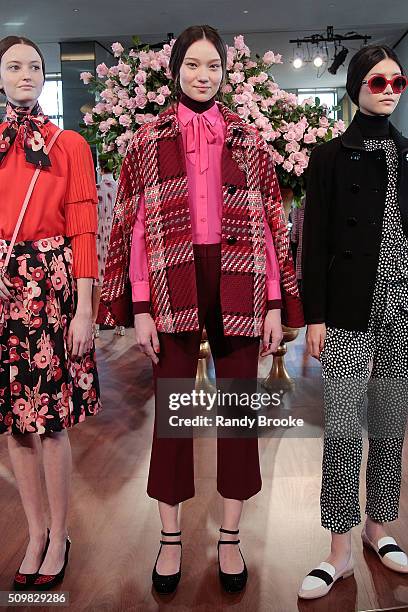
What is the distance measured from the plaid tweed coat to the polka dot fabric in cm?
29

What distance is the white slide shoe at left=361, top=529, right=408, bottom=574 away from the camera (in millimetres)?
2088

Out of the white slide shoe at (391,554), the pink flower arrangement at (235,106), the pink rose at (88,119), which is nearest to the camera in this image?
the white slide shoe at (391,554)

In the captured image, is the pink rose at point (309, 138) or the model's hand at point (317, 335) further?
the pink rose at point (309, 138)

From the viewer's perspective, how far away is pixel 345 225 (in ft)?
6.32

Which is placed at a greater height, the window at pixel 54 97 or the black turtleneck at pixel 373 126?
the window at pixel 54 97

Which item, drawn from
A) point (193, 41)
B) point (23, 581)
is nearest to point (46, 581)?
point (23, 581)

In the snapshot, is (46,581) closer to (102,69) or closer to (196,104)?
(196,104)

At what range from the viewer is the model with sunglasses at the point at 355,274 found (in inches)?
74.8

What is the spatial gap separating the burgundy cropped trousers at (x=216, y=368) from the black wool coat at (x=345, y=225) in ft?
0.83

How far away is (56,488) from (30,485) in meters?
0.08

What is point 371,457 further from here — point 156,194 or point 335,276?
point 156,194

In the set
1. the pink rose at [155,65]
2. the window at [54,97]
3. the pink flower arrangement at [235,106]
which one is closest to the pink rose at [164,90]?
the pink flower arrangement at [235,106]

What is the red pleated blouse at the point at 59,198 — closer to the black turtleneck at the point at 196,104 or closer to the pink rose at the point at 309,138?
the black turtleneck at the point at 196,104

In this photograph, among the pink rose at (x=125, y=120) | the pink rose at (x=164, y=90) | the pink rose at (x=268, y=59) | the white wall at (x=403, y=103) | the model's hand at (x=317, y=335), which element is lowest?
the model's hand at (x=317, y=335)
